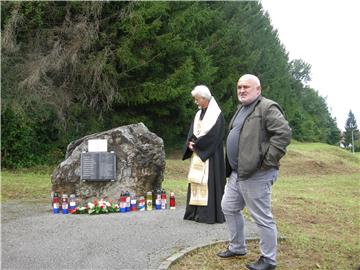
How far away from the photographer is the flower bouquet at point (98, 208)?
8648 mm

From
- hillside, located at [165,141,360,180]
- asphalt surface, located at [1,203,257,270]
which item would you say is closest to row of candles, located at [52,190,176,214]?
asphalt surface, located at [1,203,257,270]

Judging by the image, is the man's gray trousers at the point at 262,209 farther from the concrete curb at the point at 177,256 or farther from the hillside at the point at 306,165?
the hillside at the point at 306,165

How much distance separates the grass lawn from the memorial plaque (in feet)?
5.97

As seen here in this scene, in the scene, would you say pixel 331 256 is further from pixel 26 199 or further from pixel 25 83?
pixel 25 83

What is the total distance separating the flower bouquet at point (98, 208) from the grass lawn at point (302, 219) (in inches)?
71.8

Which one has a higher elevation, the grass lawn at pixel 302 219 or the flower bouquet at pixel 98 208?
the flower bouquet at pixel 98 208

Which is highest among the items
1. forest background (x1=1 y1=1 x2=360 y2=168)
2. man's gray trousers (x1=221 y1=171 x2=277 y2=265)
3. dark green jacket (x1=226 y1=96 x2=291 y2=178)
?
forest background (x1=1 y1=1 x2=360 y2=168)

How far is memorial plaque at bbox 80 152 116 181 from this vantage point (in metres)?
9.16

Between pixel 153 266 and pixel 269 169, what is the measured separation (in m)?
1.81

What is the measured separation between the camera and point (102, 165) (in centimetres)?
919

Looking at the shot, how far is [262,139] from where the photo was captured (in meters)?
5.15

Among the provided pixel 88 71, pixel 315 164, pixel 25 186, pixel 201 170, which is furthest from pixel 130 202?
pixel 315 164

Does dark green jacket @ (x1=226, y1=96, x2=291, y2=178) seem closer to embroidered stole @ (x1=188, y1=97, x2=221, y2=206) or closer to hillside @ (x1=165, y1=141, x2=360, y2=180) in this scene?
embroidered stole @ (x1=188, y1=97, x2=221, y2=206)

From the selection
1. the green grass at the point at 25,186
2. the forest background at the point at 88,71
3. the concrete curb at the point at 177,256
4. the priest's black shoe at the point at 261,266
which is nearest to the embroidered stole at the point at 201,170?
the concrete curb at the point at 177,256
